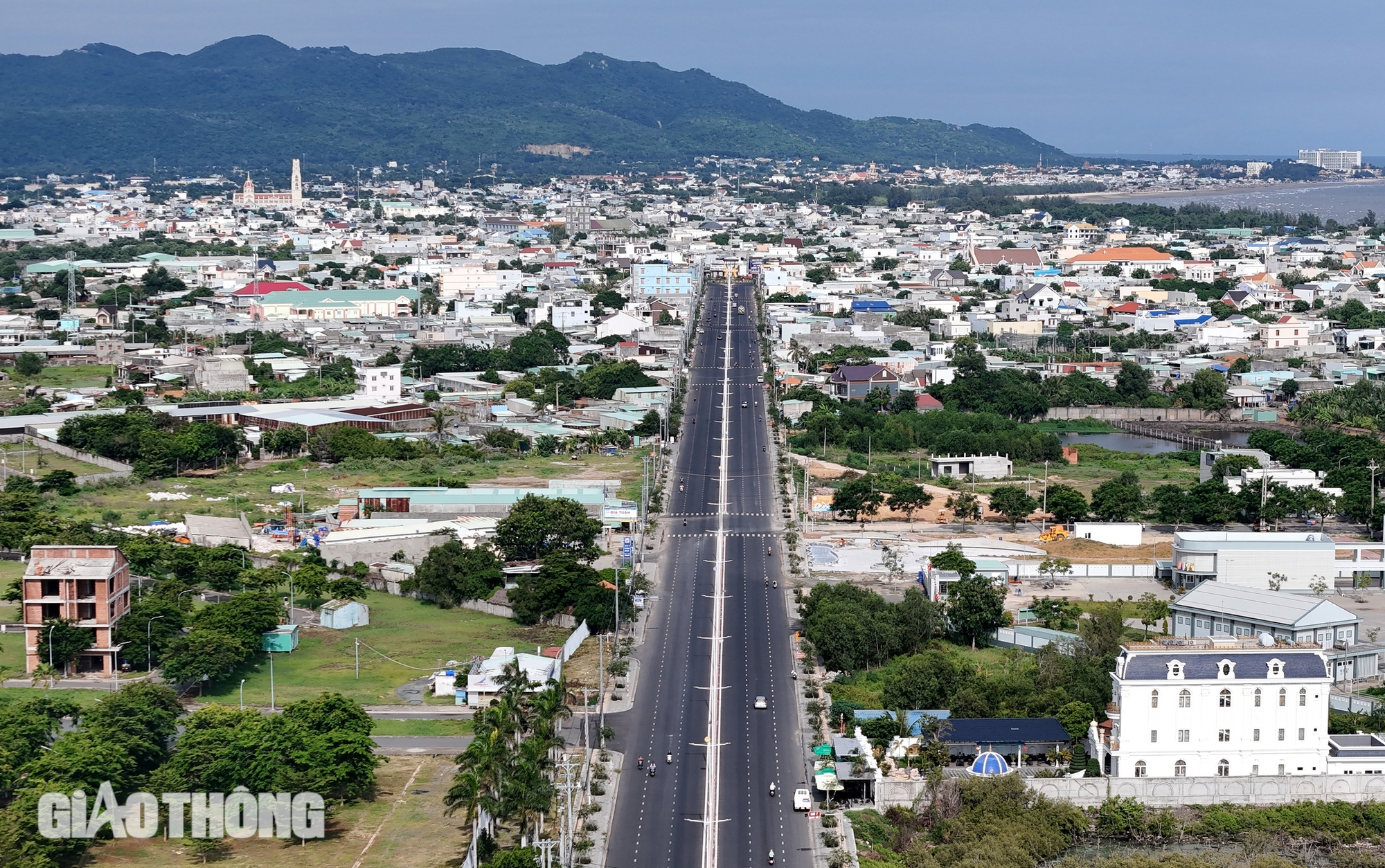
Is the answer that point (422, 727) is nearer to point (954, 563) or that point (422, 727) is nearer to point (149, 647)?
point (149, 647)

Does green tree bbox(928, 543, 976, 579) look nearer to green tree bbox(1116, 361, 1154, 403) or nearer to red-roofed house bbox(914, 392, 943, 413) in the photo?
red-roofed house bbox(914, 392, 943, 413)

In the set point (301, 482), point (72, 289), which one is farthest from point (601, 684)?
point (72, 289)

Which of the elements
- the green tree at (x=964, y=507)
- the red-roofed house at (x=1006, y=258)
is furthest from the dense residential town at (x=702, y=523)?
the red-roofed house at (x=1006, y=258)

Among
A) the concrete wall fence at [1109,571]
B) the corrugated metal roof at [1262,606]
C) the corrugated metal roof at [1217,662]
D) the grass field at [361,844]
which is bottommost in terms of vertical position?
the grass field at [361,844]

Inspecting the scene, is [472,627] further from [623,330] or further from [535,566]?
[623,330]

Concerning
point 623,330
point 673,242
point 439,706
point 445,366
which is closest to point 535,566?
point 439,706

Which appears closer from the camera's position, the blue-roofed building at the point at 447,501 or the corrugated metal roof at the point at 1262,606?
the corrugated metal roof at the point at 1262,606

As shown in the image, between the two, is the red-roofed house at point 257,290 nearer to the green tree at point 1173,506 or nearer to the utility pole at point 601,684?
the green tree at point 1173,506
